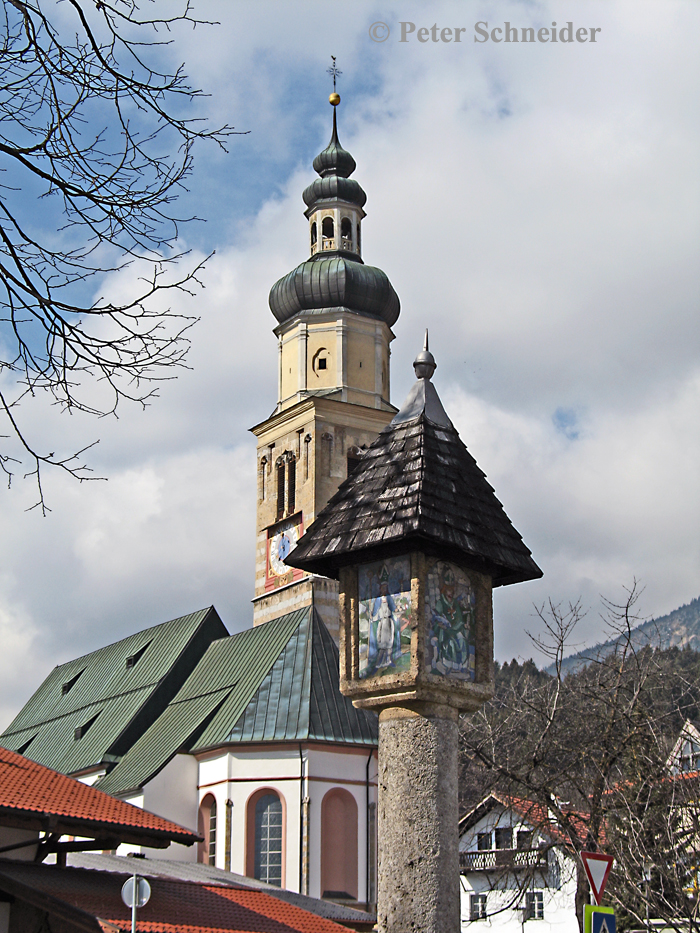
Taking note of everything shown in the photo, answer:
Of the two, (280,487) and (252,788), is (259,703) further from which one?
(280,487)

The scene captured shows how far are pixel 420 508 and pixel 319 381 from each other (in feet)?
119

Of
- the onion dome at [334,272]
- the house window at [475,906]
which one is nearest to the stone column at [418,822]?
the house window at [475,906]

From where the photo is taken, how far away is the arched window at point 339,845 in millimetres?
32125

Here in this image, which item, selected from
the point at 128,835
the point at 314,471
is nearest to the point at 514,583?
the point at 128,835

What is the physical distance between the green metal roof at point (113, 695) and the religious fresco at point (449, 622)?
29044 mm

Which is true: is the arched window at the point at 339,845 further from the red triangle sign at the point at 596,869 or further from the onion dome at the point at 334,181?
the onion dome at the point at 334,181

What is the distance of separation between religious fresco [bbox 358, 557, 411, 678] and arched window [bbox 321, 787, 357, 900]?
2201 centimetres

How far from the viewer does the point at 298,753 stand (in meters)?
33.4

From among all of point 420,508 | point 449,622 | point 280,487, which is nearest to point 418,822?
point 449,622

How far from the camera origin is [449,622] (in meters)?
11.7

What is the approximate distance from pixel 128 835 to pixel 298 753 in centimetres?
1952

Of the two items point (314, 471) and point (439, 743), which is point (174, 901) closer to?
point (439, 743)

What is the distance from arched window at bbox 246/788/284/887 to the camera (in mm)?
32156

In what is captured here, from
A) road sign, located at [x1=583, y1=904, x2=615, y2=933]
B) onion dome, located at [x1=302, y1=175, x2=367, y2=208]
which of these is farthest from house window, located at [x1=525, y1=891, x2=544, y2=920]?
onion dome, located at [x1=302, y1=175, x2=367, y2=208]
